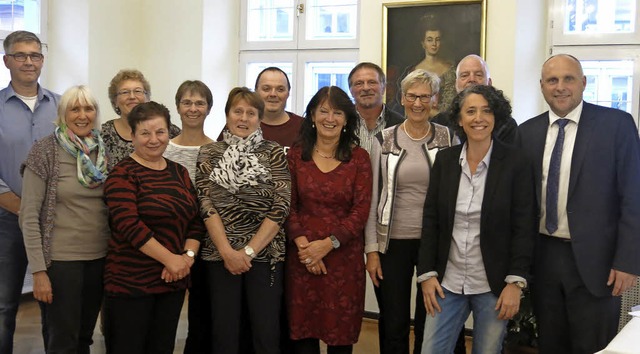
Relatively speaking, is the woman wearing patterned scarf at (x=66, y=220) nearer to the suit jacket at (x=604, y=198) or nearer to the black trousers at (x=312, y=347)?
the black trousers at (x=312, y=347)

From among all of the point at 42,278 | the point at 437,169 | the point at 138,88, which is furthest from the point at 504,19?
the point at 42,278

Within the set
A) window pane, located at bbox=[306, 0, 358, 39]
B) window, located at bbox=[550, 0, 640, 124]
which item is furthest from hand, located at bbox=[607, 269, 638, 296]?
window pane, located at bbox=[306, 0, 358, 39]

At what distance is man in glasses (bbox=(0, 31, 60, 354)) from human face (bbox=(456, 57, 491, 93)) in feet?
7.04

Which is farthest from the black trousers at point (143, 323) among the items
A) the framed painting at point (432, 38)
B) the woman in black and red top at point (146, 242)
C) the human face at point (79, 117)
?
the framed painting at point (432, 38)

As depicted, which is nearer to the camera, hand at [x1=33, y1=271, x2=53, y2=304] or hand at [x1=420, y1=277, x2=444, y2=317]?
hand at [x1=420, y1=277, x2=444, y2=317]

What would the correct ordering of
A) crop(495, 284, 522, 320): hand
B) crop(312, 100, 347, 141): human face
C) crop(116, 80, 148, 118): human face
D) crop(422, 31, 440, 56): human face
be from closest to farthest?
crop(495, 284, 522, 320): hand → crop(312, 100, 347, 141): human face → crop(116, 80, 148, 118): human face → crop(422, 31, 440, 56): human face

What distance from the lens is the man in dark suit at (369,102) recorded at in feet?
11.2

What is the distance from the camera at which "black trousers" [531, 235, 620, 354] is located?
2.76m

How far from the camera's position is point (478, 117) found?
8.73ft

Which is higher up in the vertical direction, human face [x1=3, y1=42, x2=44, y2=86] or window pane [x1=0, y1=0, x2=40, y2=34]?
window pane [x1=0, y1=0, x2=40, y2=34]

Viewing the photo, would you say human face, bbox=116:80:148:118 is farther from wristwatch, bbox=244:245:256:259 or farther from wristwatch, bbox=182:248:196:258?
wristwatch, bbox=244:245:256:259

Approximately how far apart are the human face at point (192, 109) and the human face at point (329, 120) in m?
0.66

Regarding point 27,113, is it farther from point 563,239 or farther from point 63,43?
point 563,239

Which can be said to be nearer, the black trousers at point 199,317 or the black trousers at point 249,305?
the black trousers at point 249,305
